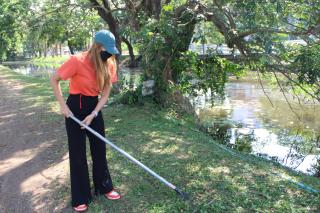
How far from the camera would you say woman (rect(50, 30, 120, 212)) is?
3.54 m

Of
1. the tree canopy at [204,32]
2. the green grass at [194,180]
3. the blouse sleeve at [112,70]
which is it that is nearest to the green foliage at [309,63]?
the tree canopy at [204,32]

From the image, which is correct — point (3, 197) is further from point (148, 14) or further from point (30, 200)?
point (148, 14)

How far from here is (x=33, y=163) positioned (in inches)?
218

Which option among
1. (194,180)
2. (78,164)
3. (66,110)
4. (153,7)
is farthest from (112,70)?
(153,7)

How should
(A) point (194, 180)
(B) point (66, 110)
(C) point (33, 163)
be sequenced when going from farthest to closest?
(C) point (33, 163) → (A) point (194, 180) → (B) point (66, 110)

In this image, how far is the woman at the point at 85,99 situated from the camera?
354 centimetres

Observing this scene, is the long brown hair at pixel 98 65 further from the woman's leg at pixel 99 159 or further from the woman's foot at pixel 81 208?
the woman's foot at pixel 81 208

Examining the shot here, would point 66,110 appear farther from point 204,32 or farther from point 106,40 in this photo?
point 204,32

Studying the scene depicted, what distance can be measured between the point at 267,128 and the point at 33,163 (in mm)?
7325

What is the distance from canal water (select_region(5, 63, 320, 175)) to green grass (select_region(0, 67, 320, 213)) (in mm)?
2155

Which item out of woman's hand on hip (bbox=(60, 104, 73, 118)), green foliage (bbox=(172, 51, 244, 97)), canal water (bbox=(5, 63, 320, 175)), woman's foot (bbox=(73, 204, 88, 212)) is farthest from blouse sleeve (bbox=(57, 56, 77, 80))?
green foliage (bbox=(172, 51, 244, 97))

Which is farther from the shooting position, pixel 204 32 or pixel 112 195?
pixel 204 32

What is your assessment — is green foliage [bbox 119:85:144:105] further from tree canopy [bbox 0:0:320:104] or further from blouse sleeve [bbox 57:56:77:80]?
blouse sleeve [bbox 57:56:77:80]

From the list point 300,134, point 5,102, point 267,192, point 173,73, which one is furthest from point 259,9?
point 5,102
